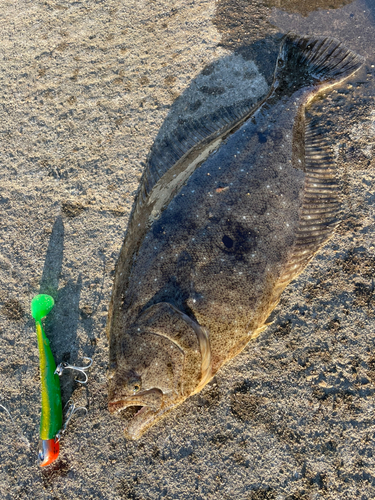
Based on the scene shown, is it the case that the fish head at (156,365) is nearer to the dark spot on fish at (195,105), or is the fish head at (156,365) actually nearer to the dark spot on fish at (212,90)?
the dark spot on fish at (195,105)

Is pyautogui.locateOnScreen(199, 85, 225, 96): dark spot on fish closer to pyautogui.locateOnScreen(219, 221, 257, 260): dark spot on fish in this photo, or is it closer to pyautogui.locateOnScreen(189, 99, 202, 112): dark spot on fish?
pyautogui.locateOnScreen(189, 99, 202, 112): dark spot on fish

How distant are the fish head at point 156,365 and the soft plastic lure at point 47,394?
0.76 metres

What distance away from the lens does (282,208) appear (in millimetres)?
2537

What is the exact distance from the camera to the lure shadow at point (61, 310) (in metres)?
2.91

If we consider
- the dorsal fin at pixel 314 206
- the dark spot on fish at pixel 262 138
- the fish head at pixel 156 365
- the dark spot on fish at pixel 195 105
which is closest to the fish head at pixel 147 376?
the fish head at pixel 156 365

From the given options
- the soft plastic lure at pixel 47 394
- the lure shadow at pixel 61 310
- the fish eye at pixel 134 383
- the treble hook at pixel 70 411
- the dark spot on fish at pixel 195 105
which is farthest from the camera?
the dark spot on fish at pixel 195 105

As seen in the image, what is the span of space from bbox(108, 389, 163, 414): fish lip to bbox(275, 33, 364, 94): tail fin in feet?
9.96

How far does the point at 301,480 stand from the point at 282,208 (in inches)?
88.8

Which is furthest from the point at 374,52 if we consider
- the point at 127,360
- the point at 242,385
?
the point at 127,360

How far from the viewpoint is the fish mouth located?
223 cm

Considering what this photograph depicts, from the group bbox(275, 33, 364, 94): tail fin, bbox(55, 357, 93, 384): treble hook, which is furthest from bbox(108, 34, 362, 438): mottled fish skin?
bbox(55, 357, 93, 384): treble hook

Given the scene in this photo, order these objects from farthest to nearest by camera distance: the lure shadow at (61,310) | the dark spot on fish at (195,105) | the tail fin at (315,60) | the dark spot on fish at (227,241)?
the dark spot on fish at (195,105) → the tail fin at (315,60) → the lure shadow at (61,310) → the dark spot on fish at (227,241)

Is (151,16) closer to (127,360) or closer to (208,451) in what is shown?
(127,360)

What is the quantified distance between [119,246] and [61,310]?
0.82 metres
